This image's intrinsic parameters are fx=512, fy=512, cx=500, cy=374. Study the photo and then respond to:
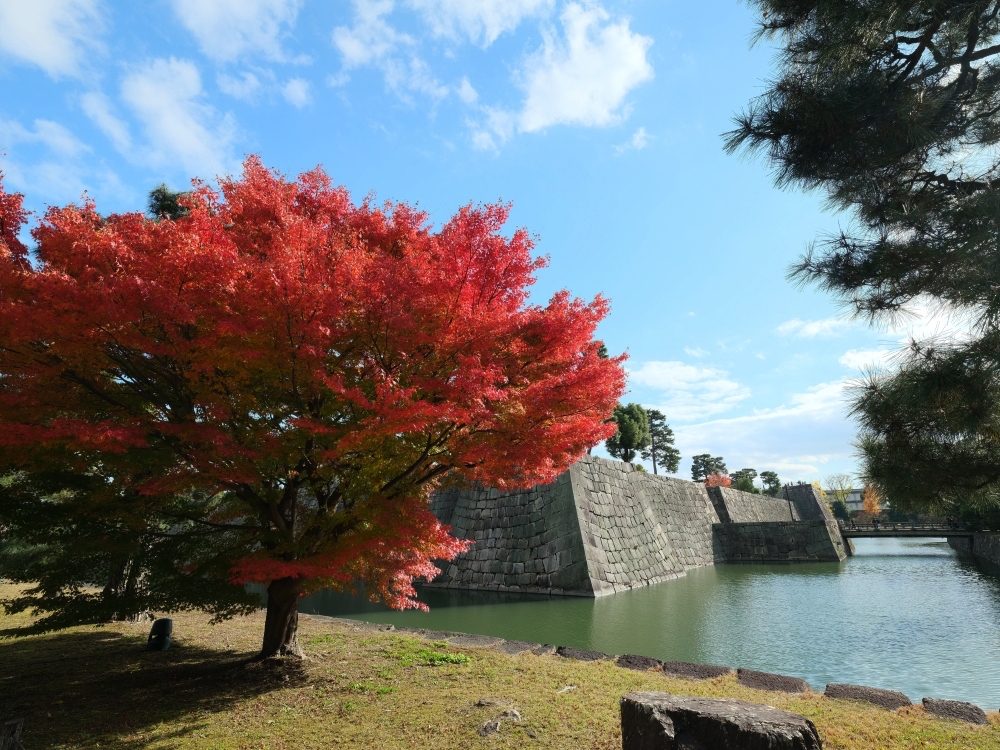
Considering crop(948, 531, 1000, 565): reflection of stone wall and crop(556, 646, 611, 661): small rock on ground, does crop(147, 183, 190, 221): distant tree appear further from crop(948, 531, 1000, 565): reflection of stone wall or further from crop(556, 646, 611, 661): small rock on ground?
crop(948, 531, 1000, 565): reflection of stone wall

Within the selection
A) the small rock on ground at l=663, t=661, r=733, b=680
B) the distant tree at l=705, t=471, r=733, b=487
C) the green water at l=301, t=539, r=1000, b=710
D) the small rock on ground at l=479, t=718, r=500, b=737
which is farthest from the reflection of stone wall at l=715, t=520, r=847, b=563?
the small rock on ground at l=479, t=718, r=500, b=737

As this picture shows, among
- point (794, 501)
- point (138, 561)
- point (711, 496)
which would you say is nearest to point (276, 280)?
point (138, 561)

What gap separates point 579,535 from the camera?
14.4m

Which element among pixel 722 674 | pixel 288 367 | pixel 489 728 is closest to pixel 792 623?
pixel 722 674

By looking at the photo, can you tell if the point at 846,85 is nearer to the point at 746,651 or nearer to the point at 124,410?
the point at 124,410

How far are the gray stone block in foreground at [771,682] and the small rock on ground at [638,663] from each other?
35.7 inches

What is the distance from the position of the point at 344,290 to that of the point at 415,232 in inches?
71.8

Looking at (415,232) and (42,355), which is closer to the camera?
(42,355)

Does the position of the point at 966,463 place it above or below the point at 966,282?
below

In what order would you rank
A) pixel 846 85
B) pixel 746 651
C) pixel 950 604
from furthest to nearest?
pixel 950 604 → pixel 746 651 → pixel 846 85

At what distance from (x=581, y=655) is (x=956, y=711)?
12.1ft

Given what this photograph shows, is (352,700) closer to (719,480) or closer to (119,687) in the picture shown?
(119,687)

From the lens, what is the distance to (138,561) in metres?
5.60

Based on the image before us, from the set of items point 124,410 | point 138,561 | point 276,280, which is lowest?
point 138,561
